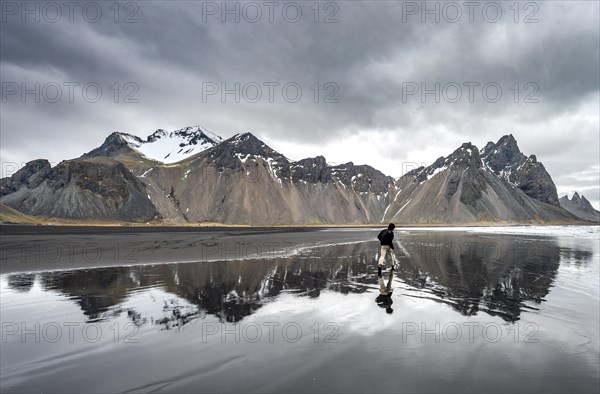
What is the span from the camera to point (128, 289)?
49.2 feet

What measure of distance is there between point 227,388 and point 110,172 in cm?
17232

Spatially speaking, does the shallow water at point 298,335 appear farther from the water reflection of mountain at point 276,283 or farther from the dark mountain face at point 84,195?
the dark mountain face at point 84,195

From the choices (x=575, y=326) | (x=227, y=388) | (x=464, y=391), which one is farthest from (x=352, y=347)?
(x=575, y=326)


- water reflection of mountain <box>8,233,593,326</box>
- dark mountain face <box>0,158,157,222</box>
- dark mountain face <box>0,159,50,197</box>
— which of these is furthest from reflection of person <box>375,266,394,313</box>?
dark mountain face <box>0,159,50,197</box>

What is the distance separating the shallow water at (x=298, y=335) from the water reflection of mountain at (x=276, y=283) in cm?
13

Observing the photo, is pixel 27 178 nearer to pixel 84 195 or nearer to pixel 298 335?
pixel 84 195

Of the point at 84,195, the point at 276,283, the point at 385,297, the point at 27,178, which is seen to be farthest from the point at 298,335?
the point at 27,178

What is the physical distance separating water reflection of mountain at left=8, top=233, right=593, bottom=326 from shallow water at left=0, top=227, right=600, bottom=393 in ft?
0.42

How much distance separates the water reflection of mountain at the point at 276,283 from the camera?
465 inches

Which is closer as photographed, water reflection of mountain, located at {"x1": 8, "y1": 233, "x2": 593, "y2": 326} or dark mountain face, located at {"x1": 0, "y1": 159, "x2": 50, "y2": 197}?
water reflection of mountain, located at {"x1": 8, "y1": 233, "x2": 593, "y2": 326}

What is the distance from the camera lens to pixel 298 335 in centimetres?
892

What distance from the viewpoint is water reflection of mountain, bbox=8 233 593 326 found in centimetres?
1182

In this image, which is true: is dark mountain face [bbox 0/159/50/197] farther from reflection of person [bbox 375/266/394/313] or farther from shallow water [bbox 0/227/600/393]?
reflection of person [bbox 375/266/394/313]

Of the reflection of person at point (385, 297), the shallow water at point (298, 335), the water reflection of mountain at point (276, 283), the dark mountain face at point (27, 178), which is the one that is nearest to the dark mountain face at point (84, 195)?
the dark mountain face at point (27, 178)
